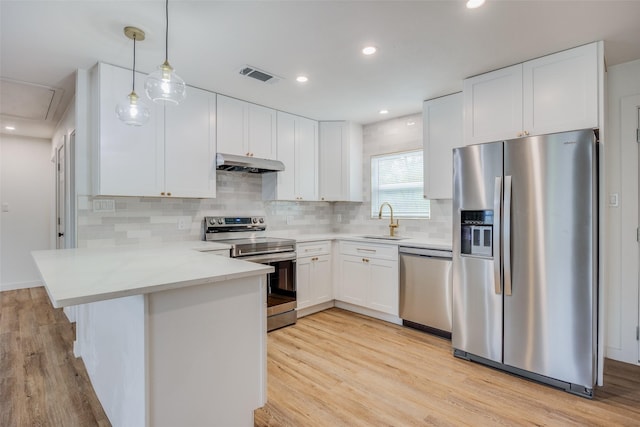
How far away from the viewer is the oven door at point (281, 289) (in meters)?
3.33

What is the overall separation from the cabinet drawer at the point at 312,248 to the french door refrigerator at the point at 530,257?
162 centimetres

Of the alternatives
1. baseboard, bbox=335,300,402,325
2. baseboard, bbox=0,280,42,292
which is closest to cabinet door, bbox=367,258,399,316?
baseboard, bbox=335,300,402,325

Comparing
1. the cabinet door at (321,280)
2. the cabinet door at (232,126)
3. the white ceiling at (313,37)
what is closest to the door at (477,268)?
the white ceiling at (313,37)

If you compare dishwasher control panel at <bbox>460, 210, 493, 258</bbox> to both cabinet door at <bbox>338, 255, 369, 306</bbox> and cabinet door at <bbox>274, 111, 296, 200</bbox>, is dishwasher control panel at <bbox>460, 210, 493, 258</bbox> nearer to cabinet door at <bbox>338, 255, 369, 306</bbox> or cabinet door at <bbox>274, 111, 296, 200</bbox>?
cabinet door at <bbox>338, 255, 369, 306</bbox>

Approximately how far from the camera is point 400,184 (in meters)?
4.16

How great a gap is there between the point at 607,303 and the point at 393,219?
7.12ft

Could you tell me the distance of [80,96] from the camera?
8.96 feet

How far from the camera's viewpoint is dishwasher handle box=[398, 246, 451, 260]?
3.04m

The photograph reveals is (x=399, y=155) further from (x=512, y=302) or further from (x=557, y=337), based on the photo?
(x=557, y=337)

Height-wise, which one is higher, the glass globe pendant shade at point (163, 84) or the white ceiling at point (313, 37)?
the white ceiling at point (313, 37)

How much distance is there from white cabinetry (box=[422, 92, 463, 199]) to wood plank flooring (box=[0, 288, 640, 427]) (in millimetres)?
1538

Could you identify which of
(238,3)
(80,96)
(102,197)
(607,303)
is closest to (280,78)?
(238,3)

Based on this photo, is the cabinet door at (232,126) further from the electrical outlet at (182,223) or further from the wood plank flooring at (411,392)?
the wood plank flooring at (411,392)

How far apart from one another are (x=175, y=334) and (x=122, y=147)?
198 centimetres
